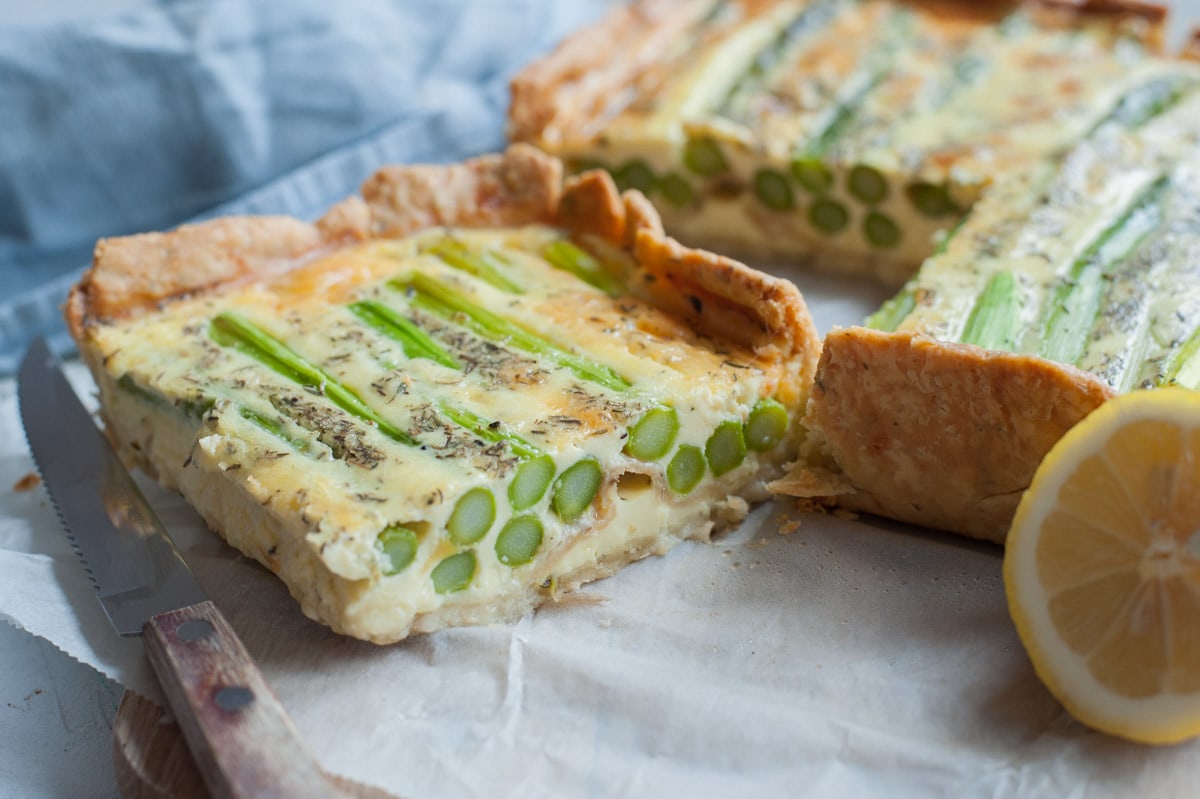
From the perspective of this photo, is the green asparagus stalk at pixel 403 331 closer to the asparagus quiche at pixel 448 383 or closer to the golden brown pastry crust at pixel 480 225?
the asparagus quiche at pixel 448 383

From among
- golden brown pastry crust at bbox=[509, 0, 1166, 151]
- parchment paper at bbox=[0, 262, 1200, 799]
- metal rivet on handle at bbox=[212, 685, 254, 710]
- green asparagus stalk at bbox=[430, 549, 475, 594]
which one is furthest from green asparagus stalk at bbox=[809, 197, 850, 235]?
metal rivet on handle at bbox=[212, 685, 254, 710]

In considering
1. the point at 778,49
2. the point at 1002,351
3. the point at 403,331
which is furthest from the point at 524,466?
the point at 778,49

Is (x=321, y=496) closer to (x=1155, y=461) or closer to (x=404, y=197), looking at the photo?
(x=404, y=197)

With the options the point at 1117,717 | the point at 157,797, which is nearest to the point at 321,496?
the point at 157,797

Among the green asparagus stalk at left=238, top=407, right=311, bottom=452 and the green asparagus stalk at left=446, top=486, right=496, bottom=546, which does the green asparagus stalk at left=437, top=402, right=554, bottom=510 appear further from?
the green asparagus stalk at left=238, top=407, right=311, bottom=452

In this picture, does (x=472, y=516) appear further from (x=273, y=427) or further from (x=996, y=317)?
(x=996, y=317)

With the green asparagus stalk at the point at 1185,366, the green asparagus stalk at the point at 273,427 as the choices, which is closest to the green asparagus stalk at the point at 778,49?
the green asparagus stalk at the point at 1185,366
